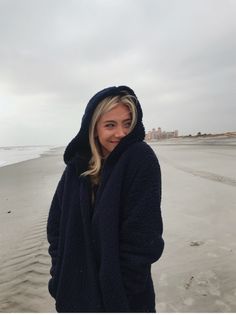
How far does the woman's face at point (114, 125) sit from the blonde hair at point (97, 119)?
2 centimetres

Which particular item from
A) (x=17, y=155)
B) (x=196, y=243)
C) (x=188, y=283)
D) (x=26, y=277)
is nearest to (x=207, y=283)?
(x=188, y=283)

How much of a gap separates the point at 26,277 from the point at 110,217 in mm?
Result: 2773

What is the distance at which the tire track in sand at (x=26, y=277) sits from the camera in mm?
3543

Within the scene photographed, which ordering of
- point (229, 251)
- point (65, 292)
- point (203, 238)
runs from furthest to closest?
point (203, 238), point (229, 251), point (65, 292)

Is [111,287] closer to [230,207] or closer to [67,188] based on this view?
[67,188]

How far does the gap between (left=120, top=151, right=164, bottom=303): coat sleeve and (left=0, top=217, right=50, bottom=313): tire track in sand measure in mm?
1977

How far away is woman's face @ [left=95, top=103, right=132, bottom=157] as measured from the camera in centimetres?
198

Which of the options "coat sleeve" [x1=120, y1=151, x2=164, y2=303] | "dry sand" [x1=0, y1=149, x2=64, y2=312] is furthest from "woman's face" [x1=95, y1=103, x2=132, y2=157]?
"dry sand" [x1=0, y1=149, x2=64, y2=312]

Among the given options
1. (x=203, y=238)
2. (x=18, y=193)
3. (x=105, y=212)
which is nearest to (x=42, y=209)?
(x=18, y=193)

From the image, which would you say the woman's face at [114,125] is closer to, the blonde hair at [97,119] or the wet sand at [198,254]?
the blonde hair at [97,119]

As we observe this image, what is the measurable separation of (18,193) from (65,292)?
8.24m

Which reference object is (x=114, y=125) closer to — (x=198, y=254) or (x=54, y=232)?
(x=54, y=232)

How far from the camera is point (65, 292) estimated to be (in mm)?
1982

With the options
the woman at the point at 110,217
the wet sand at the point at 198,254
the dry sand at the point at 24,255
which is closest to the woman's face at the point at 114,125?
the woman at the point at 110,217
